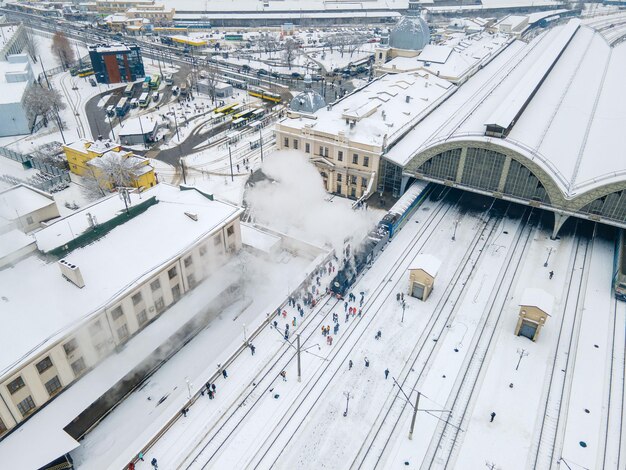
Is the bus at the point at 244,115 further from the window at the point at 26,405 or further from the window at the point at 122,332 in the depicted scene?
the window at the point at 26,405

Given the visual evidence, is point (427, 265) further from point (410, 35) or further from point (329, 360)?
point (410, 35)

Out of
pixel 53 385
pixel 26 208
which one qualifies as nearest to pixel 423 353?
pixel 53 385

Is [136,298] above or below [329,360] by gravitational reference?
above

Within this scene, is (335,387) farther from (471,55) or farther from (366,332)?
(471,55)

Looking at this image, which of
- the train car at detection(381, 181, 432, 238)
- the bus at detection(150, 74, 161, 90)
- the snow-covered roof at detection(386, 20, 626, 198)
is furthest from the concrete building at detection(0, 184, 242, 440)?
the bus at detection(150, 74, 161, 90)

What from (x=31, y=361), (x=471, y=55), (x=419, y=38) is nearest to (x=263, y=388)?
(x=31, y=361)

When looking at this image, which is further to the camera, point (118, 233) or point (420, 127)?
point (420, 127)
